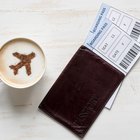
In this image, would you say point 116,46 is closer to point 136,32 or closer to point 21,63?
point 136,32

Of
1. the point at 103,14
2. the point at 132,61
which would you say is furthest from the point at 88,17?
the point at 132,61

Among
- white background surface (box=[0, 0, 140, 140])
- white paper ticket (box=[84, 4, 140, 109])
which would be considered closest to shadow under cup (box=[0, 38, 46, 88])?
white background surface (box=[0, 0, 140, 140])

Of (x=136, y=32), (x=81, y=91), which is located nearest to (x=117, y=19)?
(x=136, y=32)

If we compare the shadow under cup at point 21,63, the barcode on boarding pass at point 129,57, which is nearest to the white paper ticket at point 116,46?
the barcode on boarding pass at point 129,57

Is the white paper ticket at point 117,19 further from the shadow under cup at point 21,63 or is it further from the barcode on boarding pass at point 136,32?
the shadow under cup at point 21,63

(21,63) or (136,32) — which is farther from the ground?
(136,32)
